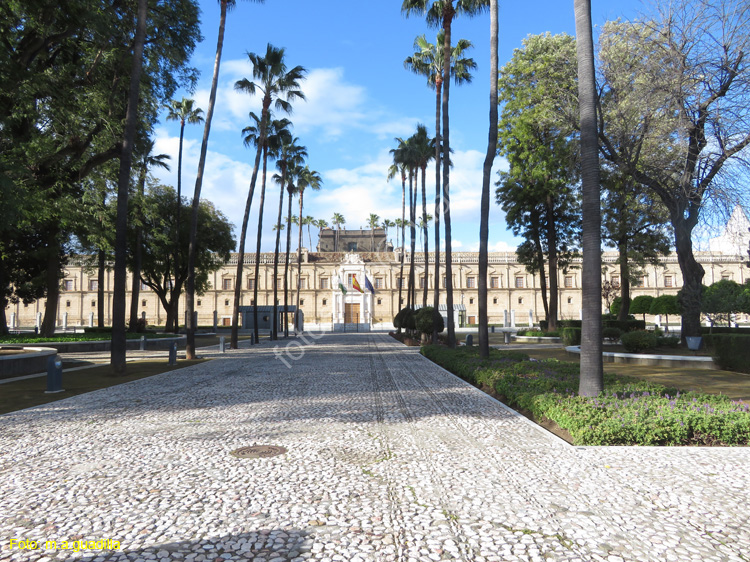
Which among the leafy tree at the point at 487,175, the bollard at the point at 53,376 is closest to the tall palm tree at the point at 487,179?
the leafy tree at the point at 487,175

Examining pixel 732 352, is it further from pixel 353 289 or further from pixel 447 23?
pixel 353 289

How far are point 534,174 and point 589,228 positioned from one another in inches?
761

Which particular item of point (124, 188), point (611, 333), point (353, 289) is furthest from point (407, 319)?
point (353, 289)

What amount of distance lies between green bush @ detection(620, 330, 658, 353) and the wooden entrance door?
49.7m

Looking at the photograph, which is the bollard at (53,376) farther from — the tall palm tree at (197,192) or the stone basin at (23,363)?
the tall palm tree at (197,192)

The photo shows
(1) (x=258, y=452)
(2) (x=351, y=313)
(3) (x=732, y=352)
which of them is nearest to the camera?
(1) (x=258, y=452)

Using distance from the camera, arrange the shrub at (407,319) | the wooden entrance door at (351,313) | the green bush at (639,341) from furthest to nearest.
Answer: the wooden entrance door at (351,313)
the shrub at (407,319)
the green bush at (639,341)

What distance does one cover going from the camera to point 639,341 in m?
16.6

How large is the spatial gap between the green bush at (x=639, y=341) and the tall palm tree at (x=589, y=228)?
1038 centimetres

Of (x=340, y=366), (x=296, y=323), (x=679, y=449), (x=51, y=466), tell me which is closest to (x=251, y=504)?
(x=51, y=466)

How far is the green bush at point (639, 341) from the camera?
1661cm

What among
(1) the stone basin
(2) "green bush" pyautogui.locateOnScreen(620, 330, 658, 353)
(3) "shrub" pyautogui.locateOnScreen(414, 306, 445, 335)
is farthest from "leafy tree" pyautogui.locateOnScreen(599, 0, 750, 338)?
(1) the stone basin

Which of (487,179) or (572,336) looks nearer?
(487,179)

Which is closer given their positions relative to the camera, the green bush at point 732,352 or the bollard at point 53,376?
the bollard at point 53,376
